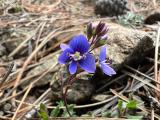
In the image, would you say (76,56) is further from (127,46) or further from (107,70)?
(127,46)

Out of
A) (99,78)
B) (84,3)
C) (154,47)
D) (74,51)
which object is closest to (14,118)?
(99,78)

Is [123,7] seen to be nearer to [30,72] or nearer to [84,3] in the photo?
[84,3]

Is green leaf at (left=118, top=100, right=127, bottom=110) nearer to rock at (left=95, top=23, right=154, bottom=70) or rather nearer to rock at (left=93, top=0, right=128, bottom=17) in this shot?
rock at (left=95, top=23, right=154, bottom=70)

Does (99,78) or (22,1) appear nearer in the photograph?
(99,78)

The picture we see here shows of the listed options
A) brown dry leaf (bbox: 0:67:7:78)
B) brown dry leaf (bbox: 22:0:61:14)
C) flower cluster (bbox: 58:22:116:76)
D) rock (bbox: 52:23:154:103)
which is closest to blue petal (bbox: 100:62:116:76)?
flower cluster (bbox: 58:22:116:76)

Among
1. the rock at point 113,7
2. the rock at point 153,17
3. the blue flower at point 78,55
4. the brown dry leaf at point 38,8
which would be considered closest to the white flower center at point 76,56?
the blue flower at point 78,55

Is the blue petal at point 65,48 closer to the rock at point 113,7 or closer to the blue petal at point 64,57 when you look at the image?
the blue petal at point 64,57

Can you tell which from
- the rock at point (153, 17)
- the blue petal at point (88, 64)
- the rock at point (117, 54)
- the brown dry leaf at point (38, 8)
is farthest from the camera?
the brown dry leaf at point (38, 8)
